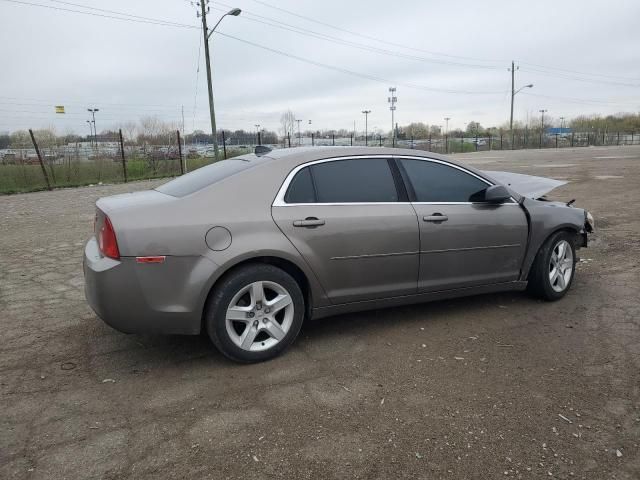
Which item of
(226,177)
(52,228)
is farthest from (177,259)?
(52,228)

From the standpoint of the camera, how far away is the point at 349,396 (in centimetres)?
307

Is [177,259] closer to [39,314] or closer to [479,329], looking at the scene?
[39,314]

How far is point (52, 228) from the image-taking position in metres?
9.04

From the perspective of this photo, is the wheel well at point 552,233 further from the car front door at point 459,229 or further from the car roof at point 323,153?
the car roof at point 323,153

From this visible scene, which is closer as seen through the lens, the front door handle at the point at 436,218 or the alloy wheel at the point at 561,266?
the front door handle at the point at 436,218

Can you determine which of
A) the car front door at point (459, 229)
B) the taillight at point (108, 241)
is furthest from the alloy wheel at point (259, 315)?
the car front door at point (459, 229)

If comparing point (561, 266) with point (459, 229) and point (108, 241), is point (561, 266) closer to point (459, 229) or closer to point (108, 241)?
point (459, 229)

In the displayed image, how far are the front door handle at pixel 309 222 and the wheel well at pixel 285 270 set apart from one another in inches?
10.8

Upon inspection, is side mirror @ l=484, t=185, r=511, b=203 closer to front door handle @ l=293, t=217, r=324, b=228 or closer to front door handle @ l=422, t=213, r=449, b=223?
front door handle @ l=422, t=213, r=449, b=223

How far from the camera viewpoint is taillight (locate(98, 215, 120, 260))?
317cm

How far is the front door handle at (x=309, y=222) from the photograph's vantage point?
3531mm

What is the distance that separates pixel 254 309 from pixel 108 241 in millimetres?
1056

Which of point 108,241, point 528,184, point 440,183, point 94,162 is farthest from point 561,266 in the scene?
point 94,162

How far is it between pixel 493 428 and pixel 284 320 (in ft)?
5.06
